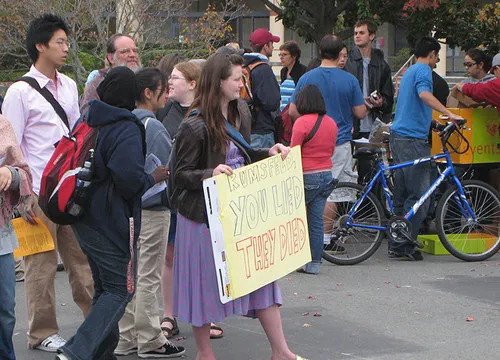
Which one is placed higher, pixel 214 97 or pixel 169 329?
pixel 214 97

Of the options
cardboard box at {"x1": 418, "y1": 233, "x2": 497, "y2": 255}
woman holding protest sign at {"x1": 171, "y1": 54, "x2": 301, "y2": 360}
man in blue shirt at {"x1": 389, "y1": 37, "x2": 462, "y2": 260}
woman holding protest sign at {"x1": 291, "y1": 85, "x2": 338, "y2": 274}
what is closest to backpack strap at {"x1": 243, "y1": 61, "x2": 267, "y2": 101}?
woman holding protest sign at {"x1": 291, "y1": 85, "x2": 338, "y2": 274}

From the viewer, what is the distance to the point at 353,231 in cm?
928

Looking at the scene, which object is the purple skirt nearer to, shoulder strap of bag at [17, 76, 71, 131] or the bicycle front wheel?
shoulder strap of bag at [17, 76, 71, 131]

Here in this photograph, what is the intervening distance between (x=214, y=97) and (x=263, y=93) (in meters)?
4.43

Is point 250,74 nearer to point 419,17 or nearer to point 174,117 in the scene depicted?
point 174,117

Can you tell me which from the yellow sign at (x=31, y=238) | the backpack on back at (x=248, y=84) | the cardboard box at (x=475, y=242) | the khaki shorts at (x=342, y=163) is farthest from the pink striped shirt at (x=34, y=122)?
the cardboard box at (x=475, y=242)

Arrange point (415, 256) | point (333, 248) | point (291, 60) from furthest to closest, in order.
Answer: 1. point (291, 60)
2. point (415, 256)
3. point (333, 248)

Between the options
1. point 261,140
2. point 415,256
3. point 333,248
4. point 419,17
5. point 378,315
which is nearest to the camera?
point 378,315

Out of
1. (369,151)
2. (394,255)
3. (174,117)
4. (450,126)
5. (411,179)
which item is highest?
(174,117)

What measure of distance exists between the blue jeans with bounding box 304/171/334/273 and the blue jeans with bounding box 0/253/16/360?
12.1ft

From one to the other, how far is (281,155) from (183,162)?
629 millimetres

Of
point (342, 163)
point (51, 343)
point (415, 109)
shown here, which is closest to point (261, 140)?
point (342, 163)

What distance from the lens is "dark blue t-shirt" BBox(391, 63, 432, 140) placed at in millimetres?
9422

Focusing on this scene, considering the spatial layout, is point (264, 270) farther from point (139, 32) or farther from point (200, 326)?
point (139, 32)
